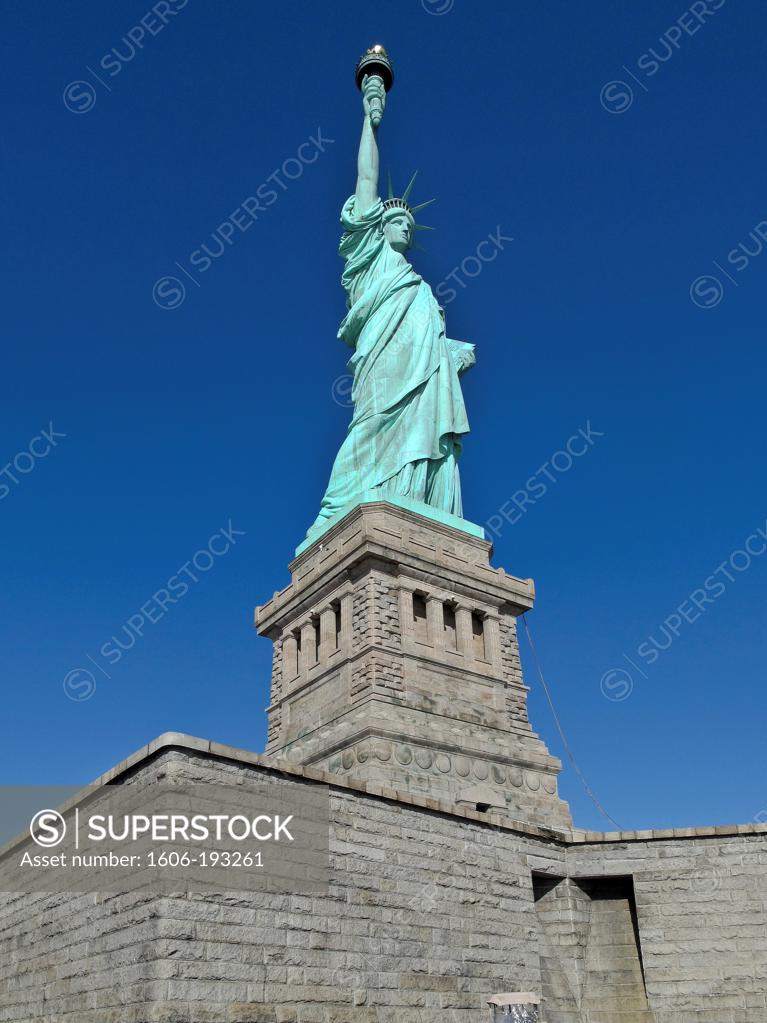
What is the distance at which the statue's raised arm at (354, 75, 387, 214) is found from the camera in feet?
121

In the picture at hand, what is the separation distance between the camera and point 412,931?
42.3 feet

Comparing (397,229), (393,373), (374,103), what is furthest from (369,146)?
(393,373)

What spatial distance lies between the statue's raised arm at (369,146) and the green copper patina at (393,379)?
0.24 feet

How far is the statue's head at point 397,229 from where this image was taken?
36062mm

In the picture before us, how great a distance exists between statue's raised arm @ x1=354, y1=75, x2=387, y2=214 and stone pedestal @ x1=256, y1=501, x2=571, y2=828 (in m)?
15.2

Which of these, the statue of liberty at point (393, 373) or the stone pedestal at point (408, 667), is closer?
the stone pedestal at point (408, 667)

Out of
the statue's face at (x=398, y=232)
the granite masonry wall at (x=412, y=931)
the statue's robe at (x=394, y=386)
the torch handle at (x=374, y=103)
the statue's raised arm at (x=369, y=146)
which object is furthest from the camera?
the torch handle at (x=374, y=103)

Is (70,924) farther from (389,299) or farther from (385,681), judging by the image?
(389,299)

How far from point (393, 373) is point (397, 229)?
7211mm

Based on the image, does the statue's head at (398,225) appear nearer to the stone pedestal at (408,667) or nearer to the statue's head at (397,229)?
the statue's head at (397,229)

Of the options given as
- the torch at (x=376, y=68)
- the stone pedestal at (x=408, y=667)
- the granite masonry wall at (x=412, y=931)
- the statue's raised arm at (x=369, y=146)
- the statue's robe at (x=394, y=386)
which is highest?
the torch at (x=376, y=68)

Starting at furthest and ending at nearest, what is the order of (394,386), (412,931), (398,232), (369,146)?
(369,146)
(398,232)
(394,386)
(412,931)

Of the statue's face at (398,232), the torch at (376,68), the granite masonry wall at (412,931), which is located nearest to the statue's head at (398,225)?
the statue's face at (398,232)

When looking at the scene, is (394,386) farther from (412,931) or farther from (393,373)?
(412,931)
